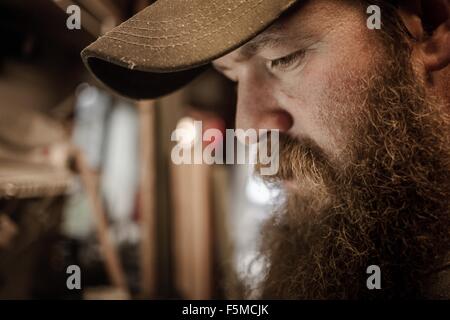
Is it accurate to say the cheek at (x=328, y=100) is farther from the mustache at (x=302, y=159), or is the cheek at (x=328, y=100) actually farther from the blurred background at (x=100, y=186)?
the blurred background at (x=100, y=186)

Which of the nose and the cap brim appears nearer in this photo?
the cap brim

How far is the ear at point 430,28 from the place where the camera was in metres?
0.61

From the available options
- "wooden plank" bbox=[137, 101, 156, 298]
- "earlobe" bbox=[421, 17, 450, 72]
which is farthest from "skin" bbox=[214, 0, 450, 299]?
"wooden plank" bbox=[137, 101, 156, 298]

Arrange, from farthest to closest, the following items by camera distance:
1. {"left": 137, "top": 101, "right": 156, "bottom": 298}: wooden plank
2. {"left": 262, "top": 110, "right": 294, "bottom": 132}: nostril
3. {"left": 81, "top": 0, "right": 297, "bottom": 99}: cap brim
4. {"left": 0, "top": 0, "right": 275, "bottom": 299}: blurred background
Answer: {"left": 137, "top": 101, "right": 156, "bottom": 298}: wooden plank, {"left": 0, "top": 0, "right": 275, "bottom": 299}: blurred background, {"left": 262, "top": 110, "right": 294, "bottom": 132}: nostril, {"left": 81, "top": 0, "right": 297, "bottom": 99}: cap brim

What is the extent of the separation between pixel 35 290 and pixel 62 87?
0.98m

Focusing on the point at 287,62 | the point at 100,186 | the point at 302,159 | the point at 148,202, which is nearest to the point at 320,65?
the point at 287,62

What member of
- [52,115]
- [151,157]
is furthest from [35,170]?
[151,157]

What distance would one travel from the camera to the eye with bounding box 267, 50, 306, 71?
0.60 metres

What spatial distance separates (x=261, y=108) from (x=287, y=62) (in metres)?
0.10

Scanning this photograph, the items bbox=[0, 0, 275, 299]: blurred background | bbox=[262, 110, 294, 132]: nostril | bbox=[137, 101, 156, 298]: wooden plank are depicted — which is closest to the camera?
bbox=[262, 110, 294, 132]: nostril

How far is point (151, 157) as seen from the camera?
2.20 m

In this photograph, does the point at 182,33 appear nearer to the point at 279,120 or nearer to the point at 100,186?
the point at 279,120

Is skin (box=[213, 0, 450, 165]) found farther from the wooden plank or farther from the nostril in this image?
the wooden plank

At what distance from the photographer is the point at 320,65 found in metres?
0.60
